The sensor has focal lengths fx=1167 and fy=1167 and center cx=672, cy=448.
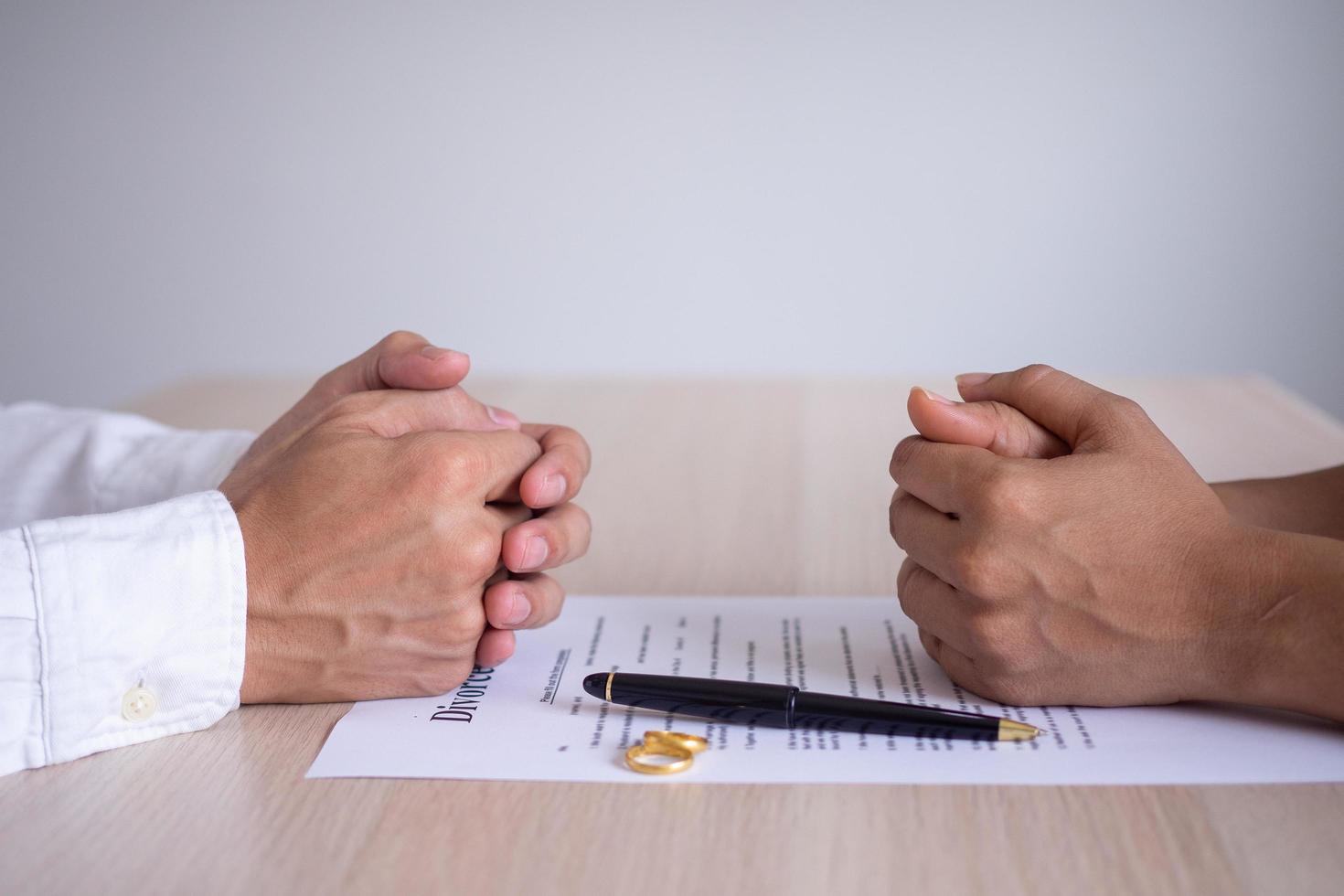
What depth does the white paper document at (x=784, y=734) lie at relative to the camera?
0.65m

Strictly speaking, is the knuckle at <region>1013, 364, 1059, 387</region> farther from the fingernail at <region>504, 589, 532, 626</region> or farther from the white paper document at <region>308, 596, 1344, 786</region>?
the fingernail at <region>504, 589, 532, 626</region>

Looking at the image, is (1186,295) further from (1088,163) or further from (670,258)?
(670,258)

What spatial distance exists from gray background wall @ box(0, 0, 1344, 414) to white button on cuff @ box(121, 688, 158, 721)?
3.51 metres

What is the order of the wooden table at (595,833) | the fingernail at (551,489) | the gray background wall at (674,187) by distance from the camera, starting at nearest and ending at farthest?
the wooden table at (595,833) → the fingernail at (551,489) → the gray background wall at (674,187)

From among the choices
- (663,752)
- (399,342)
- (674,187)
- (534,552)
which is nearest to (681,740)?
(663,752)

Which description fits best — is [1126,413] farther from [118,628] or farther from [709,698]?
[118,628]

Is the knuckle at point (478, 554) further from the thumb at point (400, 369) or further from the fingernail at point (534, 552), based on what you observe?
the thumb at point (400, 369)

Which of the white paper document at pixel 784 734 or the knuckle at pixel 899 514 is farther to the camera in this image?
the knuckle at pixel 899 514

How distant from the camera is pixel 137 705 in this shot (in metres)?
0.72

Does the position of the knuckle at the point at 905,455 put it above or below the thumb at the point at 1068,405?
below

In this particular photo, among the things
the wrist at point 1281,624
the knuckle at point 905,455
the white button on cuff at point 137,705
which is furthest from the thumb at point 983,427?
the white button on cuff at point 137,705

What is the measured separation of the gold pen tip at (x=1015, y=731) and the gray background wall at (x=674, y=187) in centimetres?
347

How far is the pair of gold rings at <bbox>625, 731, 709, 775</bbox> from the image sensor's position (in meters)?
0.66

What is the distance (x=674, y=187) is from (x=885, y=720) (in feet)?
11.7
